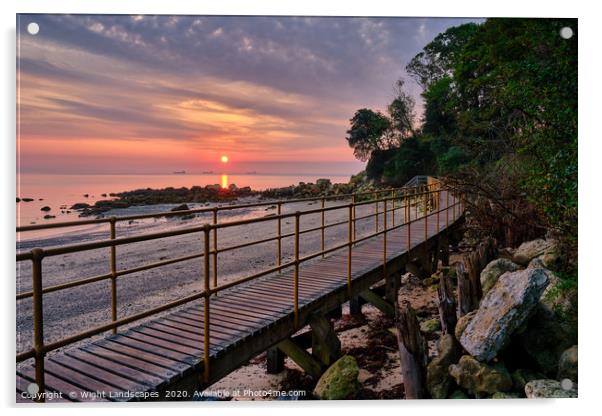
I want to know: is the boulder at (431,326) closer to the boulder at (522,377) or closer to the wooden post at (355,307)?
the wooden post at (355,307)

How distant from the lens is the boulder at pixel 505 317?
15.7 ft

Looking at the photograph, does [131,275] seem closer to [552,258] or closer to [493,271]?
[493,271]

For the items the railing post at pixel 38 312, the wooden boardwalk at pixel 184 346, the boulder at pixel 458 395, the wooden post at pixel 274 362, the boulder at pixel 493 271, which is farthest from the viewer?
the boulder at pixel 493 271

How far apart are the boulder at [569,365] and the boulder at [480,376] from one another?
51 centimetres

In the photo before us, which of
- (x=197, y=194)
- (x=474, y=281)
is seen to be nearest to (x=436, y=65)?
(x=474, y=281)

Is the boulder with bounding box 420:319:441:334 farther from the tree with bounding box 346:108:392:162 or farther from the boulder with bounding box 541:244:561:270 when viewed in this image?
the tree with bounding box 346:108:392:162

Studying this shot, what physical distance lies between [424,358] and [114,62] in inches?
207

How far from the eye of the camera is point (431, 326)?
732 centimetres

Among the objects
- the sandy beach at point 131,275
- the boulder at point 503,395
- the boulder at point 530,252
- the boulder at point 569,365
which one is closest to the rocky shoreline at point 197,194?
the sandy beach at point 131,275

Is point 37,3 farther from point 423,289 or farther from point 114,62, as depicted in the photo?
point 423,289

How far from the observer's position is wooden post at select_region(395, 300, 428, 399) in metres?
4.74

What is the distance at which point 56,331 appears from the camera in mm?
6793

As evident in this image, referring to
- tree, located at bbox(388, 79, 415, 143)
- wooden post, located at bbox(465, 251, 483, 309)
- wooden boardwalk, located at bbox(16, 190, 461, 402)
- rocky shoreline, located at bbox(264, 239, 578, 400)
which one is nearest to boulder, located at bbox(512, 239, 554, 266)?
wooden post, located at bbox(465, 251, 483, 309)

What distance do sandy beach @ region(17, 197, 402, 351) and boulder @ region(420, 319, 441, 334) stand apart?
4.21 metres
